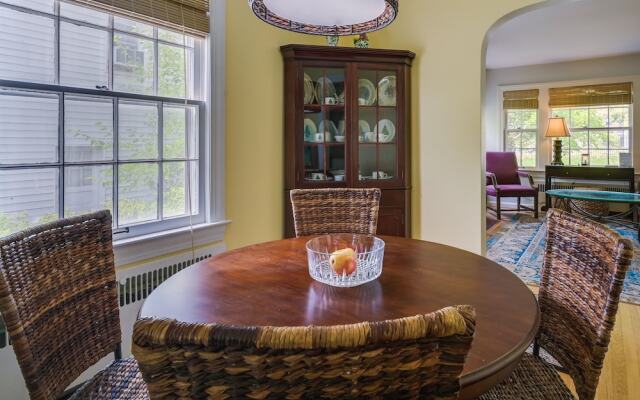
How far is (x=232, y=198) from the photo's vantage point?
257 cm

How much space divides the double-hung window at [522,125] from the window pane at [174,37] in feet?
21.0

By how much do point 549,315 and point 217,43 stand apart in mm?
2204

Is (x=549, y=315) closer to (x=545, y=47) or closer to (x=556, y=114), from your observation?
(x=545, y=47)

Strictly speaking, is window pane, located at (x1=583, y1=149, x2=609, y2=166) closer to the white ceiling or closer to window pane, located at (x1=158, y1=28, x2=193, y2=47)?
the white ceiling

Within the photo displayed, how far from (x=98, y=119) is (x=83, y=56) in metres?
0.29

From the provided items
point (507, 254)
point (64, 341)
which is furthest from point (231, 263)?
point (507, 254)

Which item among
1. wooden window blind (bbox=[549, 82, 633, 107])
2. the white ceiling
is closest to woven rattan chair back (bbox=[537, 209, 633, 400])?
the white ceiling

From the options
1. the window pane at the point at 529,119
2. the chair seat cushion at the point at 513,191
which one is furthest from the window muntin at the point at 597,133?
the chair seat cushion at the point at 513,191

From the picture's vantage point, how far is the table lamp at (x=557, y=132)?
20.7ft

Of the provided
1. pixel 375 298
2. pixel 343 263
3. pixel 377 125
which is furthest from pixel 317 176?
pixel 375 298

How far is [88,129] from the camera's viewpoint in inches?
73.7

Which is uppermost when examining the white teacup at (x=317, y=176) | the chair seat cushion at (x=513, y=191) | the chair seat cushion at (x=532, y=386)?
the white teacup at (x=317, y=176)

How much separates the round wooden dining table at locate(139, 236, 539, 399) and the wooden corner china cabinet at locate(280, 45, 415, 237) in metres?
1.57

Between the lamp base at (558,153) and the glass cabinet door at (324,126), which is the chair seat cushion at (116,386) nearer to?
the glass cabinet door at (324,126)
